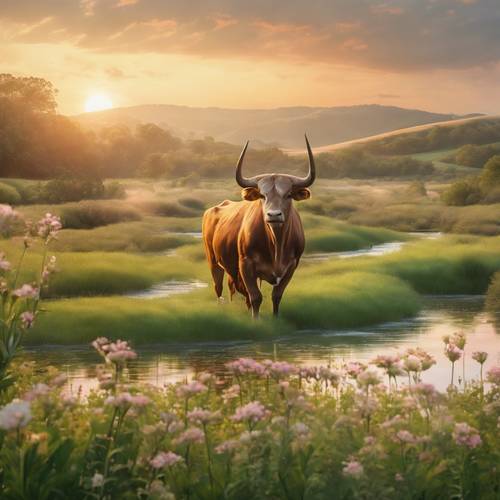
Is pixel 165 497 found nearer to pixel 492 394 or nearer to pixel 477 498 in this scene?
pixel 477 498

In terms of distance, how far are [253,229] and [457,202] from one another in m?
46.9

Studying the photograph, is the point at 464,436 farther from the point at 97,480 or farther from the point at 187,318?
the point at 187,318

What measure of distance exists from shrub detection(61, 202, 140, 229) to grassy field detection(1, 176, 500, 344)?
3.0 inches

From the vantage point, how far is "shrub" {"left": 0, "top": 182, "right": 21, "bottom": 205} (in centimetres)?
4753

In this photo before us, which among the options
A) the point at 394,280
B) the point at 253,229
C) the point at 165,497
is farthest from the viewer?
the point at 394,280

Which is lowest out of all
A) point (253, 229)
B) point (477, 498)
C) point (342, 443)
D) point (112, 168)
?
point (477, 498)

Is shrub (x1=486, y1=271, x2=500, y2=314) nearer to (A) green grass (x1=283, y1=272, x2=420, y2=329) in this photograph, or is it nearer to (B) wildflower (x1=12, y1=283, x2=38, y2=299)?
(A) green grass (x1=283, y1=272, x2=420, y2=329)

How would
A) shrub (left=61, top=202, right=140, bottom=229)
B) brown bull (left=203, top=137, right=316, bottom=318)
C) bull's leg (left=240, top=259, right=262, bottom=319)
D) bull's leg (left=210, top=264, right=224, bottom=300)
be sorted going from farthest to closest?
shrub (left=61, top=202, right=140, bottom=229)
bull's leg (left=210, top=264, right=224, bottom=300)
bull's leg (left=240, top=259, right=262, bottom=319)
brown bull (left=203, top=137, right=316, bottom=318)

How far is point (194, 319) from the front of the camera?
2114 centimetres

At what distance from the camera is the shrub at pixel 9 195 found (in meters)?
47.5

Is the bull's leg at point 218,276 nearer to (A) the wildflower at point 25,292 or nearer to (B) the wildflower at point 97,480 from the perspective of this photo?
(A) the wildflower at point 25,292

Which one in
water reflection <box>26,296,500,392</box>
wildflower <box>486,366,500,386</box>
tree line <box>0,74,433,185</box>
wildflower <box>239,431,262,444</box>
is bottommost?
water reflection <box>26,296,500,392</box>

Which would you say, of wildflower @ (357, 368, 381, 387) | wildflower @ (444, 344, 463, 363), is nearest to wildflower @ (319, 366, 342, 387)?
wildflower @ (357, 368, 381, 387)

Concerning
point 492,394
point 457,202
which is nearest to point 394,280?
point 492,394
